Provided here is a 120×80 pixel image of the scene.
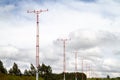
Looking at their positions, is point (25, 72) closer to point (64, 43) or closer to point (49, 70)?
point (49, 70)

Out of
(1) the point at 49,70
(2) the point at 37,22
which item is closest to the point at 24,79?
(2) the point at 37,22

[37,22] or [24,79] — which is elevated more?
[37,22]

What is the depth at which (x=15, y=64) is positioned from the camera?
16850 centimetres

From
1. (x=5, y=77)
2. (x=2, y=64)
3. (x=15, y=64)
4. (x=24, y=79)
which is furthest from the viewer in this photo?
(x=15, y=64)

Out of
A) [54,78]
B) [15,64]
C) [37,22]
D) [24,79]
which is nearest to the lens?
[37,22]

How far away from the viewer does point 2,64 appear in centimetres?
15400

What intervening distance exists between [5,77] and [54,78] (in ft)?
320

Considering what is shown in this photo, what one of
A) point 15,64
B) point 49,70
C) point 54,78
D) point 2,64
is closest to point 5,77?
point 2,64

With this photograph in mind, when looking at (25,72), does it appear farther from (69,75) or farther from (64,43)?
(64,43)

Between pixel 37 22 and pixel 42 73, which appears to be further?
pixel 42 73

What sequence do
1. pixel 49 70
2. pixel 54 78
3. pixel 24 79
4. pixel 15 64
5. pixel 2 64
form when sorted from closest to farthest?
pixel 24 79 < pixel 2 64 < pixel 15 64 < pixel 54 78 < pixel 49 70

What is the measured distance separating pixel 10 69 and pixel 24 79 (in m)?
80.2

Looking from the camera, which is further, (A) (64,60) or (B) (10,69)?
(B) (10,69)

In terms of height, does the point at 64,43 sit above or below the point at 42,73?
above
